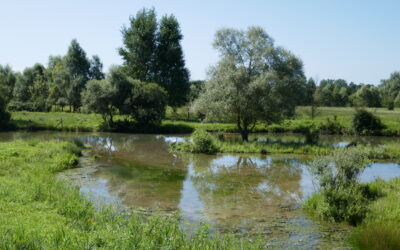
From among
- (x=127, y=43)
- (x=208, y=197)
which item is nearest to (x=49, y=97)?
(x=127, y=43)

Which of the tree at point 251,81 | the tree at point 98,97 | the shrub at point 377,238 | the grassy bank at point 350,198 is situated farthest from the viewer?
the tree at point 98,97

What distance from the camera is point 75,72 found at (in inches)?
2539

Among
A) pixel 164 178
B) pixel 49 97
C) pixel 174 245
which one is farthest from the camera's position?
pixel 49 97

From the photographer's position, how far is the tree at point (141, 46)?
58.4 meters

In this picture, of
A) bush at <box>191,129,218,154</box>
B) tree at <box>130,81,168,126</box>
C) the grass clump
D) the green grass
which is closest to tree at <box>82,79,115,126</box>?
tree at <box>130,81,168,126</box>

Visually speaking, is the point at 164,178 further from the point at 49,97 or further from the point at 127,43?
the point at 49,97

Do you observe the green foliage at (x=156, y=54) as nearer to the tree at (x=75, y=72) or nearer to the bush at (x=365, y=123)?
the tree at (x=75, y=72)

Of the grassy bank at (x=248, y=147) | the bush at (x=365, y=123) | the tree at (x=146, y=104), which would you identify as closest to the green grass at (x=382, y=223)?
the grassy bank at (x=248, y=147)

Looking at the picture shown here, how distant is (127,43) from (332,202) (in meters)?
51.6

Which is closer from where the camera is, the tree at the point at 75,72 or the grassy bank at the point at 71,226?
the grassy bank at the point at 71,226

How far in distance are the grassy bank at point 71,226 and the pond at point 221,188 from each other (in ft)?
6.99

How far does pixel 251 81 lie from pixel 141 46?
102ft

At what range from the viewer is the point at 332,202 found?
1276cm

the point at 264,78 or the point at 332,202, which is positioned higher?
the point at 264,78
